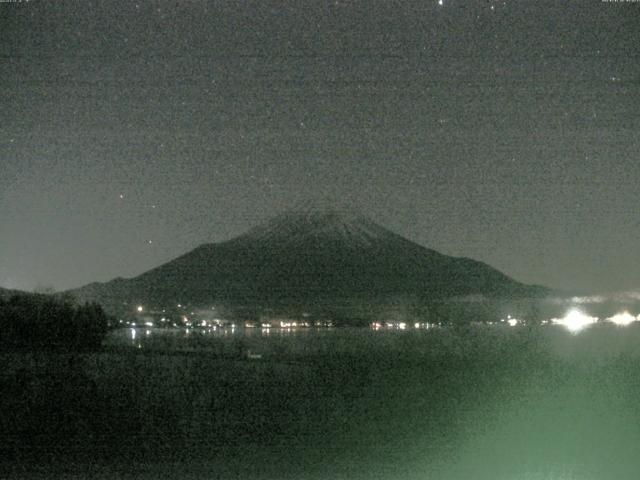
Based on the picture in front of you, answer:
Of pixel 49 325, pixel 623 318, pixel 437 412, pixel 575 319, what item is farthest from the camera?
pixel 575 319

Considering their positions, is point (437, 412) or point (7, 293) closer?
point (437, 412)

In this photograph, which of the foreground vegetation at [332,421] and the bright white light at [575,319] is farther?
the bright white light at [575,319]

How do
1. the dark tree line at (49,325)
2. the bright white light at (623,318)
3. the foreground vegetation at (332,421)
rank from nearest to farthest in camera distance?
1. the foreground vegetation at (332,421)
2. the dark tree line at (49,325)
3. the bright white light at (623,318)

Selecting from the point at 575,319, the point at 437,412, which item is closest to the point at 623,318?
the point at 575,319

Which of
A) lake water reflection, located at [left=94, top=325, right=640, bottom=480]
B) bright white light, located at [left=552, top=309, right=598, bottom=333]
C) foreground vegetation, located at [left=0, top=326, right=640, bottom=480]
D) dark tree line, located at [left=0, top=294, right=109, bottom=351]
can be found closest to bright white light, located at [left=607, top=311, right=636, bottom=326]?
bright white light, located at [left=552, top=309, right=598, bottom=333]

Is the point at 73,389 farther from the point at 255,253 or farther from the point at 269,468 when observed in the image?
the point at 255,253

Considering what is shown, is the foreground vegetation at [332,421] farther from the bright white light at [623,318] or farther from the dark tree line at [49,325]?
the bright white light at [623,318]

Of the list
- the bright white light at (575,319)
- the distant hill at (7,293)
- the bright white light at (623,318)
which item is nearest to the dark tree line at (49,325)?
the distant hill at (7,293)

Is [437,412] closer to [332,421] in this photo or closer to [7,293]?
[332,421]
